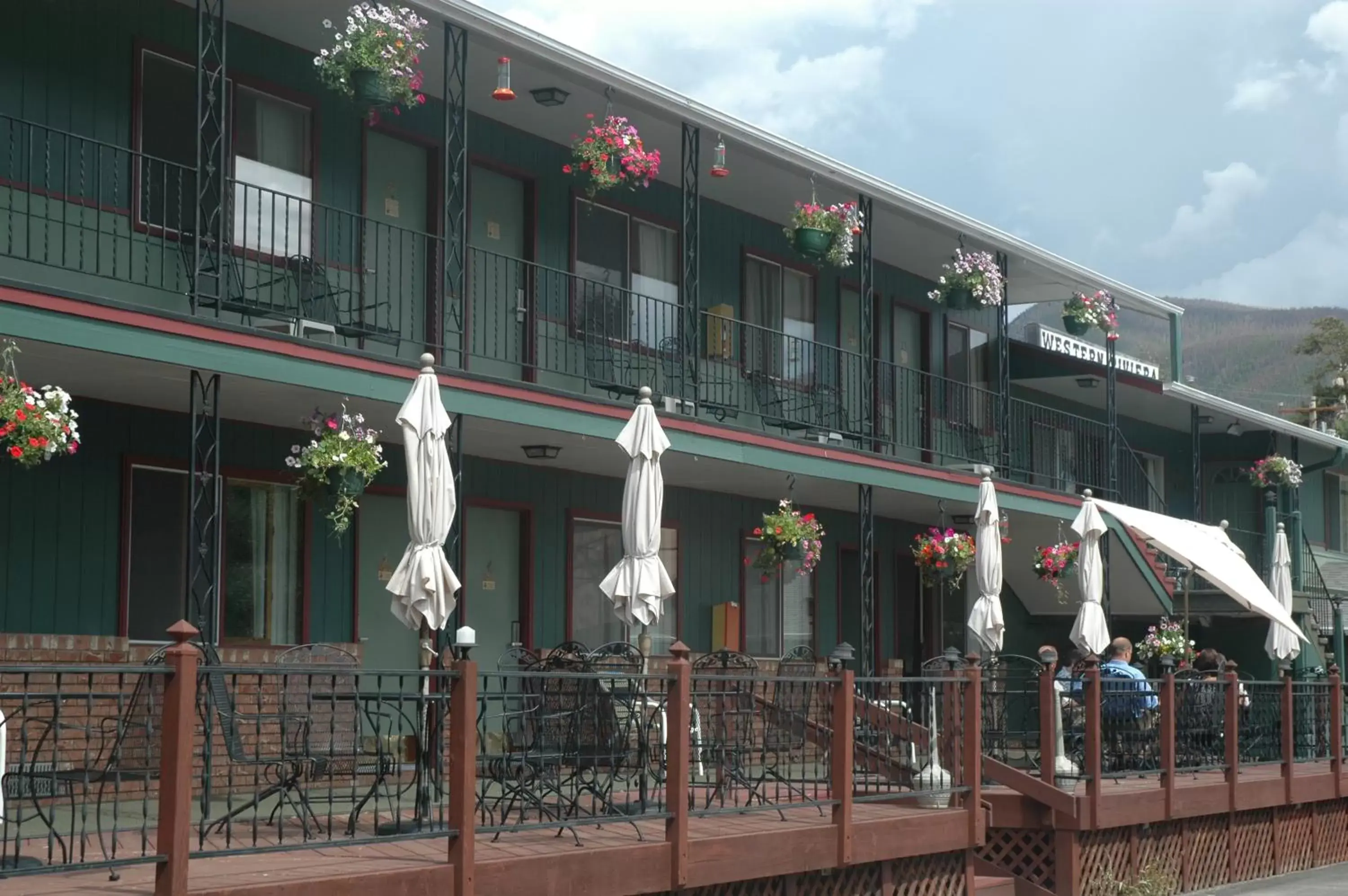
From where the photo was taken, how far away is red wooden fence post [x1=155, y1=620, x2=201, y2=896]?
7.22 metres

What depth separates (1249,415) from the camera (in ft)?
95.8

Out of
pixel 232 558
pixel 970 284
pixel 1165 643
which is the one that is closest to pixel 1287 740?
pixel 1165 643

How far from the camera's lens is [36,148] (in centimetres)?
1274

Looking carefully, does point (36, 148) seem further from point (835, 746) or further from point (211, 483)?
point (835, 746)

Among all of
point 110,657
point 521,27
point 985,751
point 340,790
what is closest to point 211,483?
point 110,657

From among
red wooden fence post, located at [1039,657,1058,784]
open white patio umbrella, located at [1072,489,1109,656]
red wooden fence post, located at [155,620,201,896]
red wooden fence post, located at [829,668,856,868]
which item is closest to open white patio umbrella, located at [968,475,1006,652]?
open white patio umbrella, located at [1072,489,1109,656]

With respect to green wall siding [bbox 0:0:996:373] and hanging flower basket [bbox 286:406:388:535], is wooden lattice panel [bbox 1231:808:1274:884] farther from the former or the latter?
hanging flower basket [bbox 286:406:388:535]

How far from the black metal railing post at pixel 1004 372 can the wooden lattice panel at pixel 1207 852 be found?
6.56m

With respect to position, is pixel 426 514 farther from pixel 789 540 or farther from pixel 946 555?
pixel 946 555

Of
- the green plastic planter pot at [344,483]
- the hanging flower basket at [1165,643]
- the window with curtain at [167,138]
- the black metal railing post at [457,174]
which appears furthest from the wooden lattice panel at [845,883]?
the hanging flower basket at [1165,643]

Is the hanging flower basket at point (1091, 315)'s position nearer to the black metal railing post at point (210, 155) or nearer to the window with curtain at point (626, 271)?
the window with curtain at point (626, 271)

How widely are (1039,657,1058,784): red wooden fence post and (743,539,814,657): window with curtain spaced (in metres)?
7.15

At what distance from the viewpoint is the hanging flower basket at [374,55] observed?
527 inches

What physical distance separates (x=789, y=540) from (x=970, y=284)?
4.61 meters
